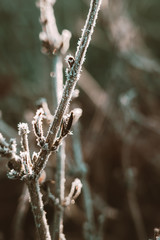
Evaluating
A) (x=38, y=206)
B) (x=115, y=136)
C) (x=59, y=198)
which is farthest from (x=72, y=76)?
(x=115, y=136)

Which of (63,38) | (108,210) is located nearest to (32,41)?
(108,210)

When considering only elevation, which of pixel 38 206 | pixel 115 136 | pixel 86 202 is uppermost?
pixel 115 136

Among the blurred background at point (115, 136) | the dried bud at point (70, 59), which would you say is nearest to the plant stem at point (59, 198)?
the dried bud at point (70, 59)

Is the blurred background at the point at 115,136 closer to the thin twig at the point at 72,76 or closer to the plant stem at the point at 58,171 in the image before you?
the plant stem at the point at 58,171

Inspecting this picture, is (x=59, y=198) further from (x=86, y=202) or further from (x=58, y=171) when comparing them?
(x=86, y=202)

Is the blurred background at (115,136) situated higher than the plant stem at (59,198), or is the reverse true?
the blurred background at (115,136)

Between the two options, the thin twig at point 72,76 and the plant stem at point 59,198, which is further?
the plant stem at point 59,198

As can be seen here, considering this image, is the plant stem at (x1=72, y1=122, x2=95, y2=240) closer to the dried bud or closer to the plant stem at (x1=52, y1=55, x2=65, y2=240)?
the plant stem at (x1=52, y1=55, x2=65, y2=240)

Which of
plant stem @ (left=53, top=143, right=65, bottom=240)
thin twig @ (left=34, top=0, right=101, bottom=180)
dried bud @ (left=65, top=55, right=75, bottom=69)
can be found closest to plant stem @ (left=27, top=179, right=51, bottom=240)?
thin twig @ (left=34, top=0, right=101, bottom=180)
